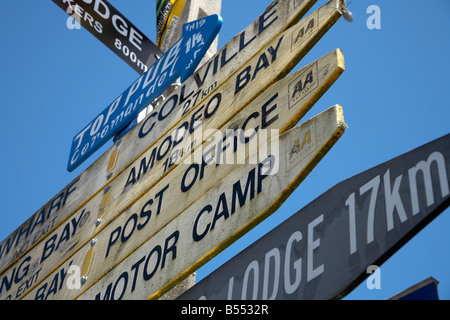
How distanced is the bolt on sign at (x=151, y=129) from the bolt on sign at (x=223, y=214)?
41.2 inches

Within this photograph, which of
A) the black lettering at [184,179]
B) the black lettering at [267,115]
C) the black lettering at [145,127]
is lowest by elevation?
the black lettering at [184,179]

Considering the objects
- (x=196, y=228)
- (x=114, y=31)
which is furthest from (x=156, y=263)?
(x=114, y=31)

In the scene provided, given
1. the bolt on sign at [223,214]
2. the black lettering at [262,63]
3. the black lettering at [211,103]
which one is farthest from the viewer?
the black lettering at [211,103]

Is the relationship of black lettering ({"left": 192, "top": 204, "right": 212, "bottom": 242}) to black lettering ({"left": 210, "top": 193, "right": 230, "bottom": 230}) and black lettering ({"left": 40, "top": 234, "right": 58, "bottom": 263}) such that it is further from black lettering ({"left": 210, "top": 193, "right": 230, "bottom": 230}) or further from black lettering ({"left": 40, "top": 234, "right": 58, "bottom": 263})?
black lettering ({"left": 40, "top": 234, "right": 58, "bottom": 263})

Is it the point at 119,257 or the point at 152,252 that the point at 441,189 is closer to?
the point at 152,252

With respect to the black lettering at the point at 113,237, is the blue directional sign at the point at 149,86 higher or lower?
higher

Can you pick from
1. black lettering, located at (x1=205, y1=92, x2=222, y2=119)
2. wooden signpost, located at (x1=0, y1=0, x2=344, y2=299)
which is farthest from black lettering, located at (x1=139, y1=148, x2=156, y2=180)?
black lettering, located at (x1=205, y1=92, x2=222, y2=119)

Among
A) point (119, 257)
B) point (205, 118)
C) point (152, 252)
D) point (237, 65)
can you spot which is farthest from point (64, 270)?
point (237, 65)

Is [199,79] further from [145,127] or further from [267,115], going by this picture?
[267,115]

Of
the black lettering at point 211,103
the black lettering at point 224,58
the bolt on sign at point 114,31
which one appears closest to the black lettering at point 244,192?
the black lettering at point 211,103

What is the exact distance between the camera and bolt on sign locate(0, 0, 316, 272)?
4203mm

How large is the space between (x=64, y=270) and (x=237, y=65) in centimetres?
191

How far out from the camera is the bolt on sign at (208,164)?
Answer: 3.21 meters

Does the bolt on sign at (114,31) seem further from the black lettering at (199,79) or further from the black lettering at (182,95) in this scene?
the black lettering at (199,79)
